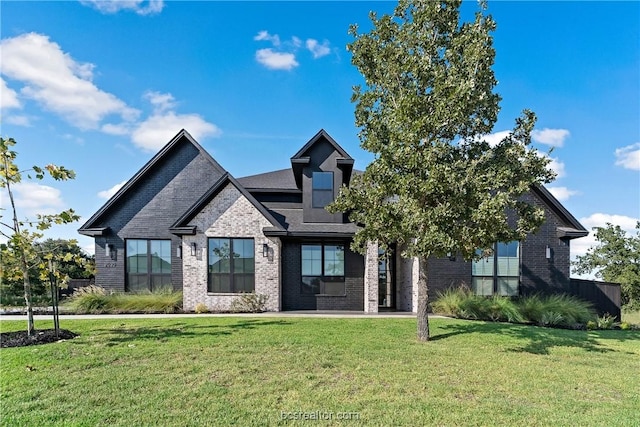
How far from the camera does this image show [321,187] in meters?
14.6

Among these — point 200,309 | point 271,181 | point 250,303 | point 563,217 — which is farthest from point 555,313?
point 271,181

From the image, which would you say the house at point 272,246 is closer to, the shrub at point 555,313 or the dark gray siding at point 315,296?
the dark gray siding at point 315,296

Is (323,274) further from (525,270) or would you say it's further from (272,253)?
(525,270)

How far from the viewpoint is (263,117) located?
14930 millimetres

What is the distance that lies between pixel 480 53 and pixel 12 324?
1474 cm

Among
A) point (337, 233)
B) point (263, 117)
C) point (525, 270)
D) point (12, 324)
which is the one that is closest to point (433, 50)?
point (337, 233)

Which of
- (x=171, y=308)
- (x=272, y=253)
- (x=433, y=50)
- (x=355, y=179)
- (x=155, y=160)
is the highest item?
(x=433, y=50)

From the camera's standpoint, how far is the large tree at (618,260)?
2572 cm

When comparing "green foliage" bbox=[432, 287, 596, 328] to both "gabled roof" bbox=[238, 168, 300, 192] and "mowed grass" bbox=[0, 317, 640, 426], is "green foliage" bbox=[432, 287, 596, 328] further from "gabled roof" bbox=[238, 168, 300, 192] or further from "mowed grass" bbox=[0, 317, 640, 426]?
"gabled roof" bbox=[238, 168, 300, 192]

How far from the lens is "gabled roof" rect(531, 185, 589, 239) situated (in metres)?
14.2

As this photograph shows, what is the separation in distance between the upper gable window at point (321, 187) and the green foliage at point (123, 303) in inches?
268

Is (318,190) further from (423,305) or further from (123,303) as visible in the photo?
(123,303)

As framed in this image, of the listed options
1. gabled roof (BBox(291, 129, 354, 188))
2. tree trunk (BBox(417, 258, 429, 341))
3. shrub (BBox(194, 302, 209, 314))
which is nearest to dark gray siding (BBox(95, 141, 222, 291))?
shrub (BBox(194, 302, 209, 314))

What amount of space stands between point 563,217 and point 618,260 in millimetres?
19720
